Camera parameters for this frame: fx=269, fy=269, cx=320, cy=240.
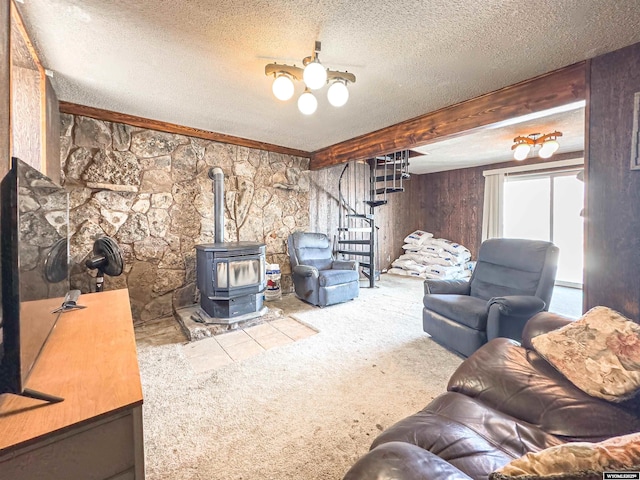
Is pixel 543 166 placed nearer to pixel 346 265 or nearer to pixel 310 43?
pixel 346 265

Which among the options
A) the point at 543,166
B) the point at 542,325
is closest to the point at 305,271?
the point at 542,325

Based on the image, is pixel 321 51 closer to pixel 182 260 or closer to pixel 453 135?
pixel 453 135

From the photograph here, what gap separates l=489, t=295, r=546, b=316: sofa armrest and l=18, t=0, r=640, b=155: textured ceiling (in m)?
1.81

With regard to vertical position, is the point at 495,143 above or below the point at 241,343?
above

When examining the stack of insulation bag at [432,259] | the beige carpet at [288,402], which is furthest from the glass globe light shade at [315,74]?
the stack of insulation bag at [432,259]

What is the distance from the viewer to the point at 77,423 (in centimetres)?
69

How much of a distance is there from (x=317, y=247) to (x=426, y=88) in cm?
271

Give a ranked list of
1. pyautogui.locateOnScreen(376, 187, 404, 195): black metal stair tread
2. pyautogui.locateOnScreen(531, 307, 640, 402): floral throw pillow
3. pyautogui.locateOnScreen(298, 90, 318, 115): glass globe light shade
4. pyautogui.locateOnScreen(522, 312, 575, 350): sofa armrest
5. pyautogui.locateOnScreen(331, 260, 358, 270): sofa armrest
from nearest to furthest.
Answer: pyautogui.locateOnScreen(531, 307, 640, 402): floral throw pillow, pyautogui.locateOnScreen(522, 312, 575, 350): sofa armrest, pyautogui.locateOnScreen(298, 90, 318, 115): glass globe light shade, pyautogui.locateOnScreen(331, 260, 358, 270): sofa armrest, pyautogui.locateOnScreen(376, 187, 404, 195): black metal stair tread

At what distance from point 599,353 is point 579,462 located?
1046 millimetres

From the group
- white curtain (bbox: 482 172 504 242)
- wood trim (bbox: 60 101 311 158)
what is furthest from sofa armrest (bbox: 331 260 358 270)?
white curtain (bbox: 482 172 504 242)

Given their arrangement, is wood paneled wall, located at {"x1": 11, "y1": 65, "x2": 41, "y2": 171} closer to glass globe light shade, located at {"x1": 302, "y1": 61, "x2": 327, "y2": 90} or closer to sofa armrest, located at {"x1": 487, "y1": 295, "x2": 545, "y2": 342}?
glass globe light shade, located at {"x1": 302, "y1": 61, "x2": 327, "y2": 90}

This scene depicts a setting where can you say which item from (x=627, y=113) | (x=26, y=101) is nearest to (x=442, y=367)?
(x=627, y=113)

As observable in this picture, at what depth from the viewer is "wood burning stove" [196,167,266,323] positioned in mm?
2955

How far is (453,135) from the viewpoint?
2854 millimetres
